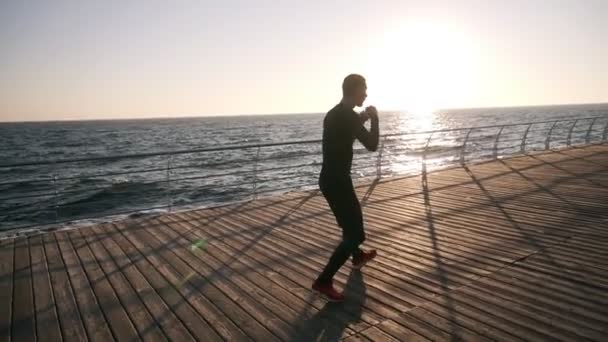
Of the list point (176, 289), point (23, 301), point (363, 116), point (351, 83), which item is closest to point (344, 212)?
point (363, 116)

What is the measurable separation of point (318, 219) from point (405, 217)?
1.35 metres

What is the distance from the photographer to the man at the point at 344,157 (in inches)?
134

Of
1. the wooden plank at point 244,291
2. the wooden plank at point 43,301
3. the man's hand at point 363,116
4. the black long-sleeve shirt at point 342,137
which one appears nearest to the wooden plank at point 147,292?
the wooden plank at point 244,291

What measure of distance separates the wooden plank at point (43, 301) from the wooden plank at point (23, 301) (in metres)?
0.04

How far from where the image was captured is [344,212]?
357cm

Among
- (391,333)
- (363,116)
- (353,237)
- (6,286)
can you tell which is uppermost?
(363,116)

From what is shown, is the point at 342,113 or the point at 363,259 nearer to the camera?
the point at 342,113

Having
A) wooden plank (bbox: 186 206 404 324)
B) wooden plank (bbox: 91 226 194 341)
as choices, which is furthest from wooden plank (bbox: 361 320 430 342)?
wooden plank (bbox: 91 226 194 341)

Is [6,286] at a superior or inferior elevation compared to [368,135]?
inferior

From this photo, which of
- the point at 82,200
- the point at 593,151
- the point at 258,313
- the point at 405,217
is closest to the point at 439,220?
the point at 405,217

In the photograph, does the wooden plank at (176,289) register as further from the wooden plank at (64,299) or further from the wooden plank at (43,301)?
the wooden plank at (43,301)

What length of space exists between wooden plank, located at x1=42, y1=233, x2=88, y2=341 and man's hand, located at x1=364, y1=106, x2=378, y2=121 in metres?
2.81

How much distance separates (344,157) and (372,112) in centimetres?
44

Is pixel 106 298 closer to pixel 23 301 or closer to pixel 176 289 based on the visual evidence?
pixel 176 289
